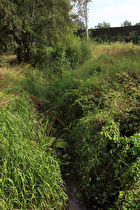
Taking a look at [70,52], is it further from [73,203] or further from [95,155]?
[73,203]

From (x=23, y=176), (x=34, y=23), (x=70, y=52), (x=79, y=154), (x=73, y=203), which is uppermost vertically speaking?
(x=34, y=23)

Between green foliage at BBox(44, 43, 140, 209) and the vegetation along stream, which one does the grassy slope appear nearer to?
the vegetation along stream

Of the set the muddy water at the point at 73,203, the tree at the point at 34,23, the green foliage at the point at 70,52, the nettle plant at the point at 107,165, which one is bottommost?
the muddy water at the point at 73,203

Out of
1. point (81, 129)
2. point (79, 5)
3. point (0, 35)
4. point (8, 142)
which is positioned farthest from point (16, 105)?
point (79, 5)

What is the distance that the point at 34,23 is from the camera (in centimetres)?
1031

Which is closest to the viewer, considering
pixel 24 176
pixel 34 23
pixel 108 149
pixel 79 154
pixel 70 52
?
pixel 24 176

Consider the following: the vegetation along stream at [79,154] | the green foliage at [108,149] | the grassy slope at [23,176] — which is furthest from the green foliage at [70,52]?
the grassy slope at [23,176]

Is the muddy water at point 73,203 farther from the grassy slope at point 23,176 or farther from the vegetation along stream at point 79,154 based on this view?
the grassy slope at point 23,176

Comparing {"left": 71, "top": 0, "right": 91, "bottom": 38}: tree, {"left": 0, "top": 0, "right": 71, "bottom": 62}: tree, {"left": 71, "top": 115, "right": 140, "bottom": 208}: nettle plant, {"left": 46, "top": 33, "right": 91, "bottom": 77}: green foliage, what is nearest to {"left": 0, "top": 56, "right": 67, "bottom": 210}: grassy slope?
{"left": 71, "top": 115, "right": 140, "bottom": 208}: nettle plant

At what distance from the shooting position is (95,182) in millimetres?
2967

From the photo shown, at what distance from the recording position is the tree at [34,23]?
874cm

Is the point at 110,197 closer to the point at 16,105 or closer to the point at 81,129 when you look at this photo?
the point at 81,129

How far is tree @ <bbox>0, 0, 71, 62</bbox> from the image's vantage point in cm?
874

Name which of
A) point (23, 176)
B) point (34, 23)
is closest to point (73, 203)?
point (23, 176)
